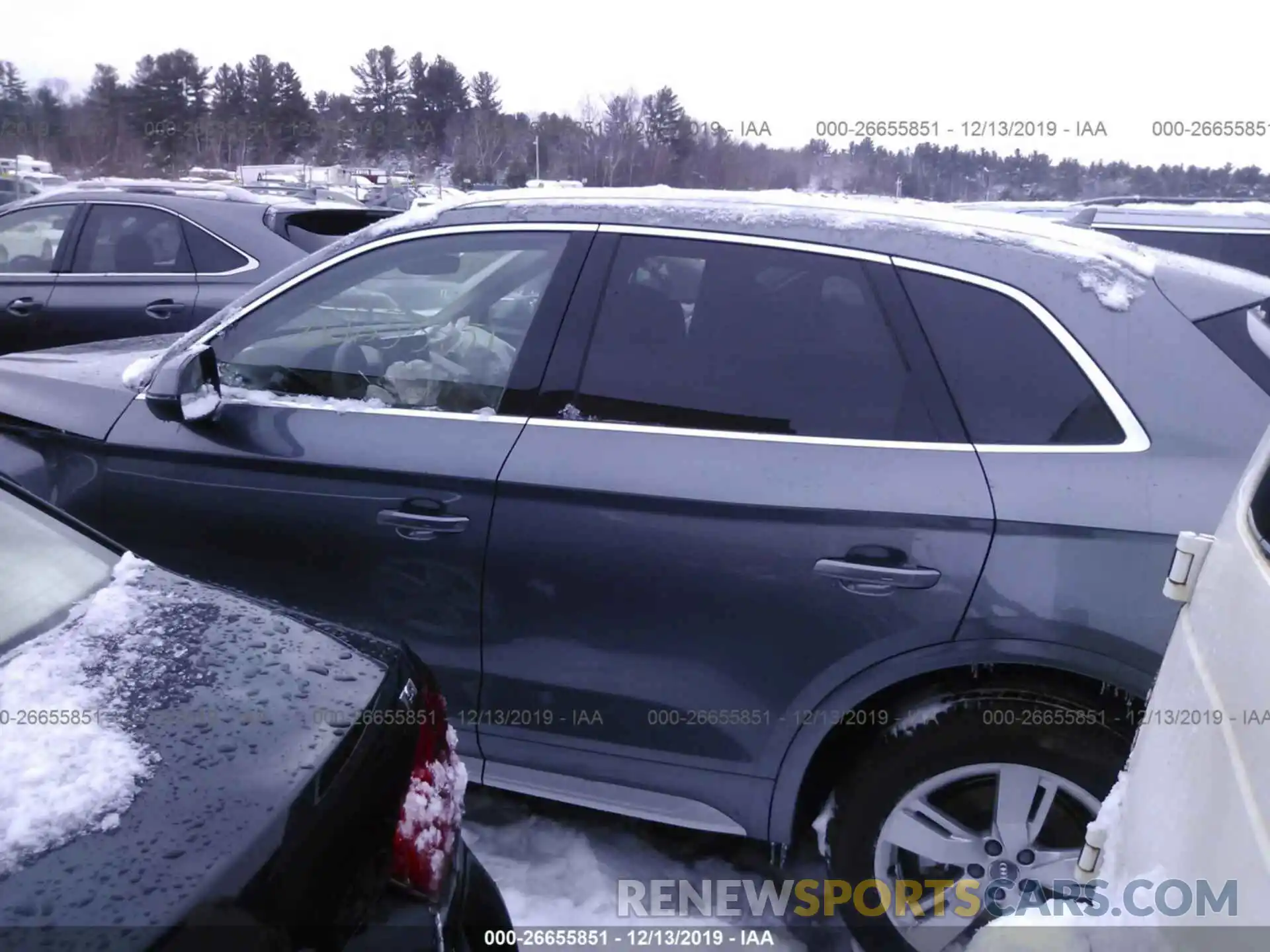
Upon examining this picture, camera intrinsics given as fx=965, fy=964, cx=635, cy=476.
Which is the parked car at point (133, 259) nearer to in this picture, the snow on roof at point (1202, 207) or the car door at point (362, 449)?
the car door at point (362, 449)

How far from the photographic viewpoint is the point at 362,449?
263cm

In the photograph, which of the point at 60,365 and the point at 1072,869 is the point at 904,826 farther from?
the point at 60,365

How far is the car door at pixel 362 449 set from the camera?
8.41 feet

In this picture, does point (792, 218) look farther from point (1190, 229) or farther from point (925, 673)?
point (1190, 229)

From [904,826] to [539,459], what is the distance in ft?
4.15

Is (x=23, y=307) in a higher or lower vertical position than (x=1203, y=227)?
lower

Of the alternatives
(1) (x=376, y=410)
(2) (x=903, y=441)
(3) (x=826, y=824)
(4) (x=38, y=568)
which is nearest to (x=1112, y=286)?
(2) (x=903, y=441)

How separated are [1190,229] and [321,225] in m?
5.71

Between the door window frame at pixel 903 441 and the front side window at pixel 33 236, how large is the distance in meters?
5.49

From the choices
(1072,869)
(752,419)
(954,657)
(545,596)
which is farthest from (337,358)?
(1072,869)

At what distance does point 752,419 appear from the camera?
7.80ft

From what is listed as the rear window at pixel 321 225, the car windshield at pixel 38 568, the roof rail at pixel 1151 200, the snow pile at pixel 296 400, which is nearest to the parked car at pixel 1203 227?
the roof rail at pixel 1151 200

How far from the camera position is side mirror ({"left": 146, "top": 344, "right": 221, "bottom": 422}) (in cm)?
270

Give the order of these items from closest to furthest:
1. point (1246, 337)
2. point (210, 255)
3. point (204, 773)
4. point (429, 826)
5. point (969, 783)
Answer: point (204, 773)
point (429, 826)
point (1246, 337)
point (969, 783)
point (210, 255)
